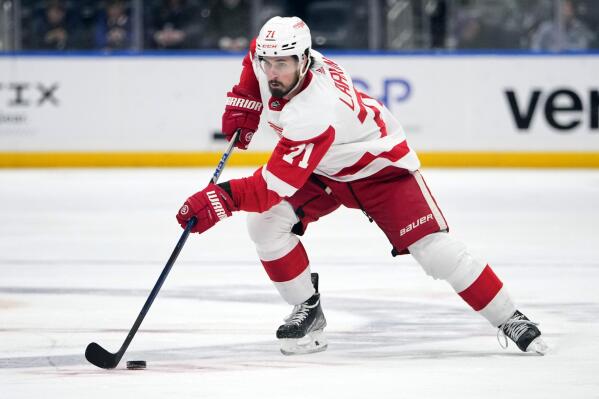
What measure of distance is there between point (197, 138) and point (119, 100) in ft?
2.43

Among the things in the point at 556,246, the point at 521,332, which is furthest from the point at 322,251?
the point at 521,332

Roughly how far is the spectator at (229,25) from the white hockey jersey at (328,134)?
7.73 metres

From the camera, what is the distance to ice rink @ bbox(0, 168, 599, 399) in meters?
3.70

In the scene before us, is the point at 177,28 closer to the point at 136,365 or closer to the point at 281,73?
the point at 281,73

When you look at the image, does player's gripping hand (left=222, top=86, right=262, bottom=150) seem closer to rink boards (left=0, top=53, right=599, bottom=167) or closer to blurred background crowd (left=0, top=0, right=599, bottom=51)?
rink boards (left=0, top=53, right=599, bottom=167)

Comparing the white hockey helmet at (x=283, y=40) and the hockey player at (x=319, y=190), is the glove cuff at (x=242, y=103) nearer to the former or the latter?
the hockey player at (x=319, y=190)

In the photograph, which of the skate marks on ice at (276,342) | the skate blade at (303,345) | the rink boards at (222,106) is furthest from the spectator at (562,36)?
the skate blade at (303,345)

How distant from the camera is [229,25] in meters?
12.1

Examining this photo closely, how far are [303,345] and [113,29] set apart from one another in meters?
8.37

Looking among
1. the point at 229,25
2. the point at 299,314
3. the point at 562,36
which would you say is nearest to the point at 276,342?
the point at 299,314

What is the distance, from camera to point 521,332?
4.11m

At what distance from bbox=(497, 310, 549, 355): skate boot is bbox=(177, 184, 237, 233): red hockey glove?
93 centimetres

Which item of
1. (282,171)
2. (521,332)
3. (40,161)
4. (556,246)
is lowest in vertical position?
(40,161)

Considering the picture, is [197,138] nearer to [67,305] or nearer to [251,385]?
[67,305]
